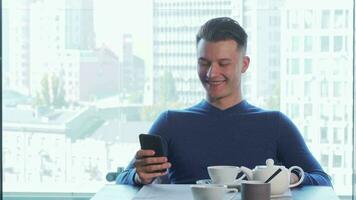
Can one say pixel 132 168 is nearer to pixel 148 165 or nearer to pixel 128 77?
pixel 148 165

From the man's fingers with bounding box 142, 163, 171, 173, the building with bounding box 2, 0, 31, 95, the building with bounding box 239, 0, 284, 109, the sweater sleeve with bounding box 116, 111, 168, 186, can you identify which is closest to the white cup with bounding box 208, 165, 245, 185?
the man's fingers with bounding box 142, 163, 171, 173

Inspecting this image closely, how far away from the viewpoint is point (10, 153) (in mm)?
3639

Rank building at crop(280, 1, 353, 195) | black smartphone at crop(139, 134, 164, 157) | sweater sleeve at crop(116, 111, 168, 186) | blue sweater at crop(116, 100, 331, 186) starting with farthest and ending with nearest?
building at crop(280, 1, 353, 195), blue sweater at crop(116, 100, 331, 186), sweater sleeve at crop(116, 111, 168, 186), black smartphone at crop(139, 134, 164, 157)

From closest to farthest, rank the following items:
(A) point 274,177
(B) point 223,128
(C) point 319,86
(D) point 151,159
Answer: (A) point 274,177 → (D) point 151,159 → (B) point 223,128 → (C) point 319,86

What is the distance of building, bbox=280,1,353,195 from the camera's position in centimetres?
346

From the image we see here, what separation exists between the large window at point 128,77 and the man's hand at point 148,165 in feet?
4.37

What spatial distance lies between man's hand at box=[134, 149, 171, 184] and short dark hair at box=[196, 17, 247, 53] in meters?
0.52

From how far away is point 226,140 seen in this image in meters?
A: 2.49

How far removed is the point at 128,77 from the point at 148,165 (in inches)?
55.7

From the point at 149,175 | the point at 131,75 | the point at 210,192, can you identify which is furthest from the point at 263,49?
the point at 210,192

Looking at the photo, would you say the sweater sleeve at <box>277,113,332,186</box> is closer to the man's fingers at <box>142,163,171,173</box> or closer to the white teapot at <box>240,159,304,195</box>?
the white teapot at <box>240,159,304,195</box>

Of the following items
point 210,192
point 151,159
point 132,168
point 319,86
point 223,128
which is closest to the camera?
point 210,192

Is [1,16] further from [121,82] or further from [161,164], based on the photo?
[161,164]

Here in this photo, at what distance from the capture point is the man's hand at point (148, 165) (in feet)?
7.11
